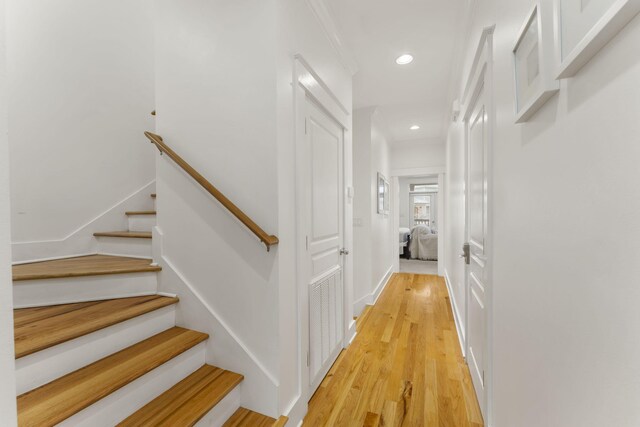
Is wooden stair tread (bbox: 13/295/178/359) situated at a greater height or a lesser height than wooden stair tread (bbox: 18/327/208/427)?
greater

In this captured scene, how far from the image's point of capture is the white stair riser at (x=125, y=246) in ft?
7.27

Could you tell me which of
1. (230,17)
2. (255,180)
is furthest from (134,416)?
(230,17)

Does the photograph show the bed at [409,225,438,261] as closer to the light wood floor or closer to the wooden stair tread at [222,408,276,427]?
the light wood floor

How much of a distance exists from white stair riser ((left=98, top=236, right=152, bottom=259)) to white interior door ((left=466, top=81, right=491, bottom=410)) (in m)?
2.46

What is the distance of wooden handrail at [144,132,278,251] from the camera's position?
55.7 inches

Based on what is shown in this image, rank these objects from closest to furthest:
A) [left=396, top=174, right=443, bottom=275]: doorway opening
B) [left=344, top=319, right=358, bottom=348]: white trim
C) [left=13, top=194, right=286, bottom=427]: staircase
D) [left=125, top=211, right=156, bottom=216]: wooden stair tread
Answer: [left=13, top=194, right=286, bottom=427]: staircase → [left=125, top=211, right=156, bottom=216]: wooden stair tread → [left=344, top=319, right=358, bottom=348]: white trim → [left=396, top=174, right=443, bottom=275]: doorway opening

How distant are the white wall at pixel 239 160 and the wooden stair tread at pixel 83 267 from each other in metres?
0.28

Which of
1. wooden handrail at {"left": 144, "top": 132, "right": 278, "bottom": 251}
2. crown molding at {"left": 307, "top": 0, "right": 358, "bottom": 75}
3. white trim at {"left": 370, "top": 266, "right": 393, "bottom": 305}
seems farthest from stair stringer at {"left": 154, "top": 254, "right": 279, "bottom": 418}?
white trim at {"left": 370, "top": 266, "right": 393, "bottom": 305}

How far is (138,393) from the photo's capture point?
1320 mm

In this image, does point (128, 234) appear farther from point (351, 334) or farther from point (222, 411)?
point (351, 334)

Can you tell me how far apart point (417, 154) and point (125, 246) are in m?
5.16

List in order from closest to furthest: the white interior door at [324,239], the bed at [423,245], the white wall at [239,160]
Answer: the white wall at [239,160] < the white interior door at [324,239] < the bed at [423,245]

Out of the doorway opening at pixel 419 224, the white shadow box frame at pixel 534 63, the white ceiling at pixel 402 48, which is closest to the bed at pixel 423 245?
the doorway opening at pixel 419 224

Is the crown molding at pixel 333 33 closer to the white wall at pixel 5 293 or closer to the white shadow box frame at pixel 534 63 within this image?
the white shadow box frame at pixel 534 63
